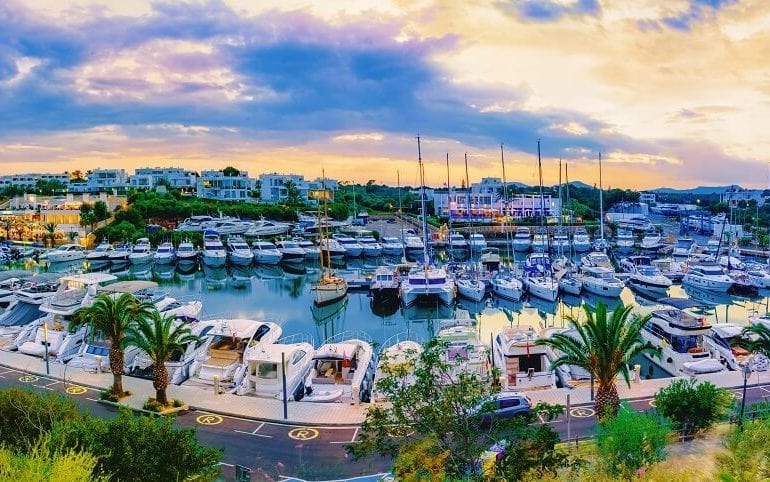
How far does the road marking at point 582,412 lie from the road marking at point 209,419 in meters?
13.0

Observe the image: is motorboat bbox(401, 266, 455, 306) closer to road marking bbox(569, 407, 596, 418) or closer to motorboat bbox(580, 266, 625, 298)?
motorboat bbox(580, 266, 625, 298)

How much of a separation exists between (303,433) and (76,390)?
1098 centimetres

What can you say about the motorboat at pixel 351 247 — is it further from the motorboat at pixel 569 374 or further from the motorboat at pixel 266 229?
the motorboat at pixel 569 374

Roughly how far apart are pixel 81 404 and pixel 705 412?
22.4 m

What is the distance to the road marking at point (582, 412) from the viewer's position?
21.5 m

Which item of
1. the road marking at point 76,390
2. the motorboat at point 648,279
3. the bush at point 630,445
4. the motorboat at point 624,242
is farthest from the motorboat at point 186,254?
the bush at point 630,445

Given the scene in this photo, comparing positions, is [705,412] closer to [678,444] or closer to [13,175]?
[678,444]

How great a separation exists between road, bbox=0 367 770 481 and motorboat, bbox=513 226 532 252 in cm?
6909

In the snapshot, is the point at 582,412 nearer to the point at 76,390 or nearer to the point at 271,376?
the point at 271,376

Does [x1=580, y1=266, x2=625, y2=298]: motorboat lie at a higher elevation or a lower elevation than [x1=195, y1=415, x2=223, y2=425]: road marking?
lower

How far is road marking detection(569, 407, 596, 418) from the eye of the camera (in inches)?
846

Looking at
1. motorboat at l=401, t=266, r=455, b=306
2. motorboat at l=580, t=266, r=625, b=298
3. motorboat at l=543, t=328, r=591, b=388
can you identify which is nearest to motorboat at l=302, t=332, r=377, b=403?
motorboat at l=543, t=328, r=591, b=388

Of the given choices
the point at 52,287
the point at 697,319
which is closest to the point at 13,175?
the point at 52,287

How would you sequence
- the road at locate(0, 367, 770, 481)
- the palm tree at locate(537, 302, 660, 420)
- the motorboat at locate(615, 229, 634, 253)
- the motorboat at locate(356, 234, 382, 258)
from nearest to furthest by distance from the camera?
the road at locate(0, 367, 770, 481)
the palm tree at locate(537, 302, 660, 420)
the motorboat at locate(356, 234, 382, 258)
the motorboat at locate(615, 229, 634, 253)
